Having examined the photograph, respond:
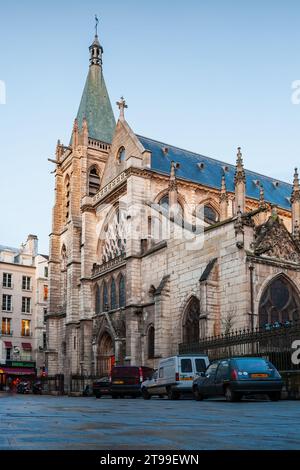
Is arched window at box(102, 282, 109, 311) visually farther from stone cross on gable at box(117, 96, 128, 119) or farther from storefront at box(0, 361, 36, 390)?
storefront at box(0, 361, 36, 390)

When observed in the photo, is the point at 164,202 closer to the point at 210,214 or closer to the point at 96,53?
the point at 210,214

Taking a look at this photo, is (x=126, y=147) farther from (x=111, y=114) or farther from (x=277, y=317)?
(x=277, y=317)

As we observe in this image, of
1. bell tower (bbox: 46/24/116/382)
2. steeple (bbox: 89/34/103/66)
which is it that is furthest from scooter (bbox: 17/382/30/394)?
steeple (bbox: 89/34/103/66)

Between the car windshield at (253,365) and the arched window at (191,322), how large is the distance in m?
15.1

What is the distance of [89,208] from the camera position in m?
45.2

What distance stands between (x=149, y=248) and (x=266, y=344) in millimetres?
17549

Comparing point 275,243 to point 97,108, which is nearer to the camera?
point 275,243

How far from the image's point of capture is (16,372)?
192 ft

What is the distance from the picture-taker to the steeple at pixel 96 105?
51.7 metres

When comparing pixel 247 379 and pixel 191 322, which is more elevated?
pixel 191 322

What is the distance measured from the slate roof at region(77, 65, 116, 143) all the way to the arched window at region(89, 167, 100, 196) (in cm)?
325

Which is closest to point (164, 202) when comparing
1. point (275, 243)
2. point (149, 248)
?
point (149, 248)

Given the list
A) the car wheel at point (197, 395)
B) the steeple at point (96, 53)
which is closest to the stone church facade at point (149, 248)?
the steeple at point (96, 53)

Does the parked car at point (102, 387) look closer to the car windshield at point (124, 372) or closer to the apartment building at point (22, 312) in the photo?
the car windshield at point (124, 372)
